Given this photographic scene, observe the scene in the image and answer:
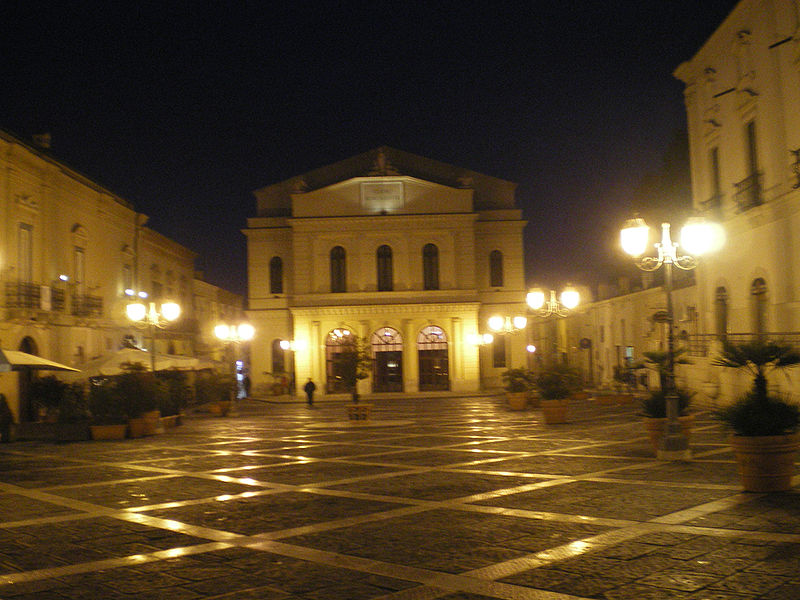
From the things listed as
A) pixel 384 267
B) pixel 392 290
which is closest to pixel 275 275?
pixel 384 267

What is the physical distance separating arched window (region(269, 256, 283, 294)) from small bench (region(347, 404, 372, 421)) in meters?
23.4

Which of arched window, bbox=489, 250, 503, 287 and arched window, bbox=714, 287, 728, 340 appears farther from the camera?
arched window, bbox=489, 250, 503, 287

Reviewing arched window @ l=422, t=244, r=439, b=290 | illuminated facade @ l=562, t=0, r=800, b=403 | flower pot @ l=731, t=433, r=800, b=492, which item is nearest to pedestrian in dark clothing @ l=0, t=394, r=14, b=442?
flower pot @ l=731, t=433, r=800, b=492

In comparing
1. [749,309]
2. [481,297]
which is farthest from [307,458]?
[481,297]

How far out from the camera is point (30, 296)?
25859 millimetres

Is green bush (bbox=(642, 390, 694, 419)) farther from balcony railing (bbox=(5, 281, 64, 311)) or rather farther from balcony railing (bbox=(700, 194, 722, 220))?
balcony railing (bbox=(5, 281, 64, 311))

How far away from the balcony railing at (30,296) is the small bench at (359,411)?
11162 millimetres

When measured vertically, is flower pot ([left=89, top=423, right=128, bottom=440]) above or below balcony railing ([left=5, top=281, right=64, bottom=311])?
below

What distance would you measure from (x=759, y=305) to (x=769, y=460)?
13443mm

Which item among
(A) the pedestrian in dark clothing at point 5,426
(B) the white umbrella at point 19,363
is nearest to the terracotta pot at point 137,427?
(B) the white umbrella at point 19,363

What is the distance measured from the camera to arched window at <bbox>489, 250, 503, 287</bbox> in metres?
46.8

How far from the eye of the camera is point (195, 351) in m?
48.2

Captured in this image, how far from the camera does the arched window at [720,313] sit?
24500 mm

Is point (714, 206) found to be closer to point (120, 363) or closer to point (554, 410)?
point (554, 410)
